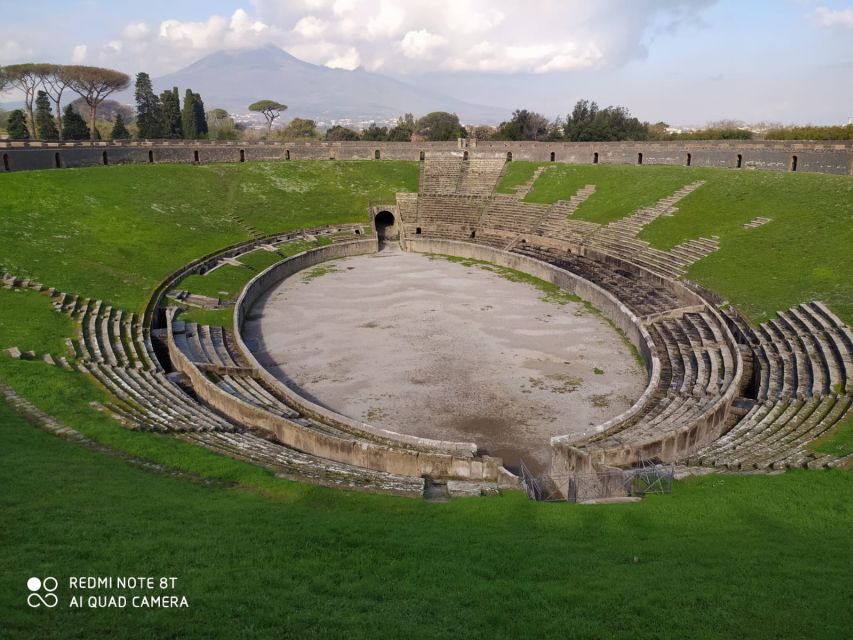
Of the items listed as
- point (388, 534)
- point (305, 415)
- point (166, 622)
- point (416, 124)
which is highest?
point (416, 124)

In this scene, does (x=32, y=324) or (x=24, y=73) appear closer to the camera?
(x=32, y=324)

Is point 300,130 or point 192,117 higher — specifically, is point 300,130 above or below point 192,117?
below

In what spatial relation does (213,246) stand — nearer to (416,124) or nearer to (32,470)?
(32,470)

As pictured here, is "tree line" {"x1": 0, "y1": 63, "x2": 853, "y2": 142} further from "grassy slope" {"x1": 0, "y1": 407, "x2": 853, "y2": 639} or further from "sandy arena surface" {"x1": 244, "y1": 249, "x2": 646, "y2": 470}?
"grassy slope" {"x1": 0, "y1": 407, "x2": 853, "y2": 639}

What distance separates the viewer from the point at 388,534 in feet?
37.7

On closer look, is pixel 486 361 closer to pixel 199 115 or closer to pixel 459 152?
pixel 459 152

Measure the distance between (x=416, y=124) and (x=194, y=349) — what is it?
116426 mm

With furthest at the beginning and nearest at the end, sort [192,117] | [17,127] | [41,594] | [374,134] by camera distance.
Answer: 1. [192,117]
2. [374,134]
3. [17,127]
4. [41,594]

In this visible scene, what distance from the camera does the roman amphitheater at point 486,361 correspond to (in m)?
16.9

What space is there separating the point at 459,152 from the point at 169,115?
40.1m

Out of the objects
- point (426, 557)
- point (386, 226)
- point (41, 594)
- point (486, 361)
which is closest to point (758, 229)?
point (486, 361)

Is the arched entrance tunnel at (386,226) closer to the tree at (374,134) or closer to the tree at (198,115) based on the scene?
the tree at (374,134)

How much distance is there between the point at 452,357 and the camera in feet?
88.0

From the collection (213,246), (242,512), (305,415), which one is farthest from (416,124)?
(242,512)
